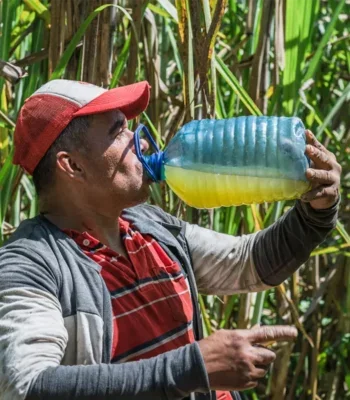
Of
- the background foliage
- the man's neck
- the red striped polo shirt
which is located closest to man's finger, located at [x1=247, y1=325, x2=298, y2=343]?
the red striped polo shirt

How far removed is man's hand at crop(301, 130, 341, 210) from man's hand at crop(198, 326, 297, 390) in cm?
35

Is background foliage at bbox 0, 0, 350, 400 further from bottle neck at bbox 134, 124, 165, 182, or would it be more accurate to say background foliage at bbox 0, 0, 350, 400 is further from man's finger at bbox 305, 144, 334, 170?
man's finger at bbox 305, 144, 334, 170

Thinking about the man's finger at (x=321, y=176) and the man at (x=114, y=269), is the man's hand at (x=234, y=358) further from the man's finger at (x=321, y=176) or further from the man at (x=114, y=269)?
the man's finger at (x=321, y=176)

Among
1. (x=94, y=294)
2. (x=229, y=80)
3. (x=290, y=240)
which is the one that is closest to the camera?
(x=94, y=294)

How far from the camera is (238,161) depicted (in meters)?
1.83

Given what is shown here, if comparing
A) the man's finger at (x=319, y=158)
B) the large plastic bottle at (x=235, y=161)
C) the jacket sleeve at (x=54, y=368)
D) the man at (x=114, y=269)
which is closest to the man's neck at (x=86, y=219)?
the man at (x=114, y=269)

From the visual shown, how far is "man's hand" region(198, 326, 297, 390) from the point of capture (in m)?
1.45

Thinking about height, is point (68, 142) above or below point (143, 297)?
above

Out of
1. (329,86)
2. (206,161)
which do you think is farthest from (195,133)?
(329,86)

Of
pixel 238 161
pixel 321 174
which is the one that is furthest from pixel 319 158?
pixel 238 161

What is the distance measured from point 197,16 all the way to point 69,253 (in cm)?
61

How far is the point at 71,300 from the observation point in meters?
1.62

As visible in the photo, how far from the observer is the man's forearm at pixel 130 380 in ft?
4.81

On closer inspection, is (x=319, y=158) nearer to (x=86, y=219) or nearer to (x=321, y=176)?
(x=321, y=176)
